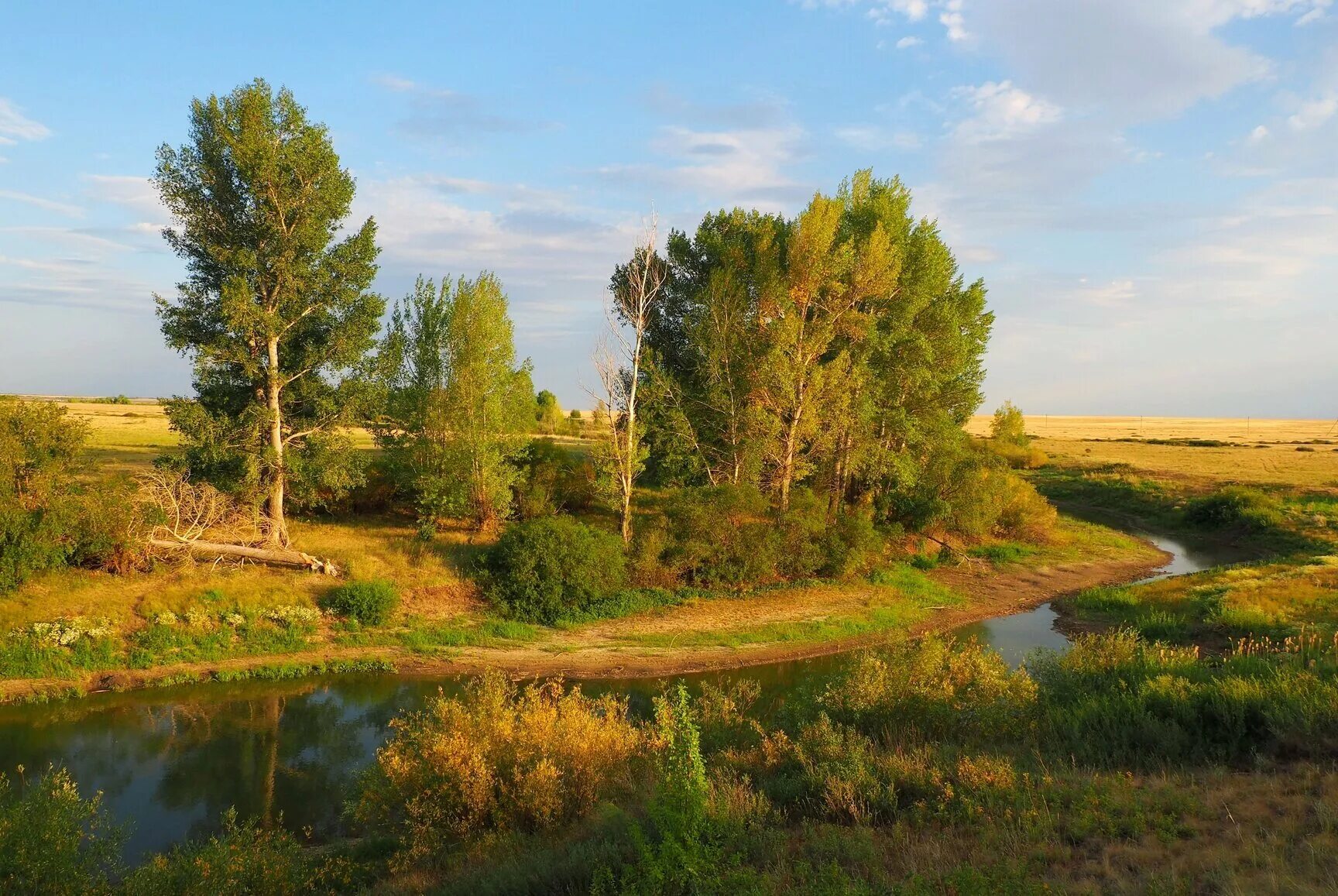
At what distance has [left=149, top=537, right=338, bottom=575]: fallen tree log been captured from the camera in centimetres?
2170

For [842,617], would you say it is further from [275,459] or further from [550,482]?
[275,459]

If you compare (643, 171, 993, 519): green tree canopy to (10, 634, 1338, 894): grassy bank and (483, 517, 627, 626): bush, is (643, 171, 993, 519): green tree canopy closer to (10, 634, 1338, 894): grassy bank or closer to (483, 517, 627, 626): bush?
(483, 517, 627, 626): bush

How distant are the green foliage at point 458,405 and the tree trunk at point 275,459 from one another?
378 centimetres

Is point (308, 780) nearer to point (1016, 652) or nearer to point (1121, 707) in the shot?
point (1121, 707)

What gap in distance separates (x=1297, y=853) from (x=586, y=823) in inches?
267

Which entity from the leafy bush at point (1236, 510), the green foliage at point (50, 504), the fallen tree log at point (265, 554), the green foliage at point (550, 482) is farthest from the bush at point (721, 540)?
the leafy bush at point (1236, 510)

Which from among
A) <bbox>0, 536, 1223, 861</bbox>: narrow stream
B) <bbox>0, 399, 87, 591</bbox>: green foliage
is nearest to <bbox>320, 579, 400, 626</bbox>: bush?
<bbox>0, 536, 1223, 861</bbox>: narrow stream

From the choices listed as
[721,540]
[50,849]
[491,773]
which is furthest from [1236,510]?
[50,849]

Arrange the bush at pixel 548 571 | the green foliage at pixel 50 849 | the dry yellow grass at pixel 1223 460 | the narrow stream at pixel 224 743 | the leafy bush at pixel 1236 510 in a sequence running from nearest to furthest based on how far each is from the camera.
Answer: the green foliage at pixel 50 849 → the narrow stream at pixel 224 743 → the bush at pixel 548 571 → the leafy bush at pixel 1236 510 → the dry yellow grass at pixel 1223 460

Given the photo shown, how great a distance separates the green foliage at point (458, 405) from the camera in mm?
26844

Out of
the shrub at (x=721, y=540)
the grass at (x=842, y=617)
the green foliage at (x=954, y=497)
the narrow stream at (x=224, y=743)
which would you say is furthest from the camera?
the green foliage at (x=954, y=497)

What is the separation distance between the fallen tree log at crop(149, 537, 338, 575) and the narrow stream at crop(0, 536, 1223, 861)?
4784 mm

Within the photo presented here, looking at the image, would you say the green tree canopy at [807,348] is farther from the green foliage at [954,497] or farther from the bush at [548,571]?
the bush at [548,571]

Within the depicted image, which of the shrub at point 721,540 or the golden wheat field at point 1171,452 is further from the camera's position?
the golden wheat field at point 1171,452
